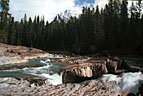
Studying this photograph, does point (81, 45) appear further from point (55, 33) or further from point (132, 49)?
point (55, 33)

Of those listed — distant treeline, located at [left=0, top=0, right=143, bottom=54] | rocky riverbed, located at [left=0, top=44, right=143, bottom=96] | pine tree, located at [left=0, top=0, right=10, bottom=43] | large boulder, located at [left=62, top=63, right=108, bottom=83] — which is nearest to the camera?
rocky riverbed, located at [left=0, top=44, right=143, bottom=96]

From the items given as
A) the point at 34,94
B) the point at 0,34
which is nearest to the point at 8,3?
the point at 0,34

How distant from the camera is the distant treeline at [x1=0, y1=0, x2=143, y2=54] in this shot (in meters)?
34.8

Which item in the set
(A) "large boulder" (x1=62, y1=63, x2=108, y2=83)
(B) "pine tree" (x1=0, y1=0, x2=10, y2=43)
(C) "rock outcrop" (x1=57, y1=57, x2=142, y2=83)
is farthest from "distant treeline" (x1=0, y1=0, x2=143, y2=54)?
(A) "large boulder" (x1=62, y1=63, x2=108, y2=83)

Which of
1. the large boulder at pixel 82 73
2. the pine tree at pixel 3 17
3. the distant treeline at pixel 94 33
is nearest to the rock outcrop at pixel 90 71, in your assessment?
the large boulder at pixel 82 73

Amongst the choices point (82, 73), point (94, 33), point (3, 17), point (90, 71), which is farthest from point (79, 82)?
point (3, 17)

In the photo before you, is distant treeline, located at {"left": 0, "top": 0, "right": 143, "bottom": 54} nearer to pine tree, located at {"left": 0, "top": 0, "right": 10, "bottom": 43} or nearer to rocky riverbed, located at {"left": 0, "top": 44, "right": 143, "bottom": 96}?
pine tree, located at {"left": 0, "top": 0, "right": 10, "bottom": 43}

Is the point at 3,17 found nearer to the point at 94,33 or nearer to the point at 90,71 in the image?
the point at 94,33

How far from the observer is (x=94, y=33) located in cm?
4400

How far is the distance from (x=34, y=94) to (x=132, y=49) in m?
31.6

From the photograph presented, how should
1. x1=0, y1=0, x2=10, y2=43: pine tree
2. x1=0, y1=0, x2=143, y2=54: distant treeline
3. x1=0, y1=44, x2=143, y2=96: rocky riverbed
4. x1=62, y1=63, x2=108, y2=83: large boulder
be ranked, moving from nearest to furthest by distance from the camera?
1. x1=0, y1=44, x2=143, y2=96: rocky riverbed
2. x1=62, y1=63, x2=108, y2=83: large boulder
3. x1=0, y1=0, x2=143, y2=54: distant treeline
4. x1=0, y1=0, x2=10, y2=43: pine tree

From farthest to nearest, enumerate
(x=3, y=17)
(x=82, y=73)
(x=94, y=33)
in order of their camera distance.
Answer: (x=94, y=33) < (x=3, y=17) < (x=82, y=73)

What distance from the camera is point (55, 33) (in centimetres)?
6456

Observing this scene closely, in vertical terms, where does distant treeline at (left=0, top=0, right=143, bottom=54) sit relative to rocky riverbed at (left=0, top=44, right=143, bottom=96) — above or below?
Result: above
